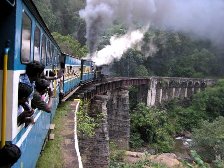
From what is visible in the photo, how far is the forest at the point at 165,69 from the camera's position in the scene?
3120cm

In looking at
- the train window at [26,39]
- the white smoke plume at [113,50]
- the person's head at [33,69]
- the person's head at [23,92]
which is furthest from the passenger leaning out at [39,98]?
the white smoke plume at [113,50]

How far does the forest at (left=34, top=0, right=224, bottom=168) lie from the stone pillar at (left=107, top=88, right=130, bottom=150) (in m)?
2.42

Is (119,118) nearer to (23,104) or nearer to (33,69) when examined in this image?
(33,69)

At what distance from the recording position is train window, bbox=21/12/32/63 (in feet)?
11.6

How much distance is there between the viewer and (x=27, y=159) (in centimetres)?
436

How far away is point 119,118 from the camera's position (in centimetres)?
2981

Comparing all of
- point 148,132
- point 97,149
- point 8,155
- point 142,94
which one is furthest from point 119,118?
point 8,155

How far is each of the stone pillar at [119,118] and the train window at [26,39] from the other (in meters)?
24.2

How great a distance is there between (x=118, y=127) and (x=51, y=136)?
2082cm

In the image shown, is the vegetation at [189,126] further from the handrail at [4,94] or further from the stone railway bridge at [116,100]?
the handrail at [4,94]

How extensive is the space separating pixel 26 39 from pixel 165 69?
61312mm

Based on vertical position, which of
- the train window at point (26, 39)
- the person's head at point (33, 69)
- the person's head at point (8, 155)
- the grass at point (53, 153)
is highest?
the train window at point (26, 39)

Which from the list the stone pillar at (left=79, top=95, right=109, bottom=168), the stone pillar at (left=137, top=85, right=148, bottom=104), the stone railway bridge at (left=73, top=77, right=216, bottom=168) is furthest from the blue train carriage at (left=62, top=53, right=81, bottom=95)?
the stone pillar at (left=137, top=85, right=148, bottom=104)

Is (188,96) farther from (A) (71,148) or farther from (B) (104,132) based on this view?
(A) (71,148)
